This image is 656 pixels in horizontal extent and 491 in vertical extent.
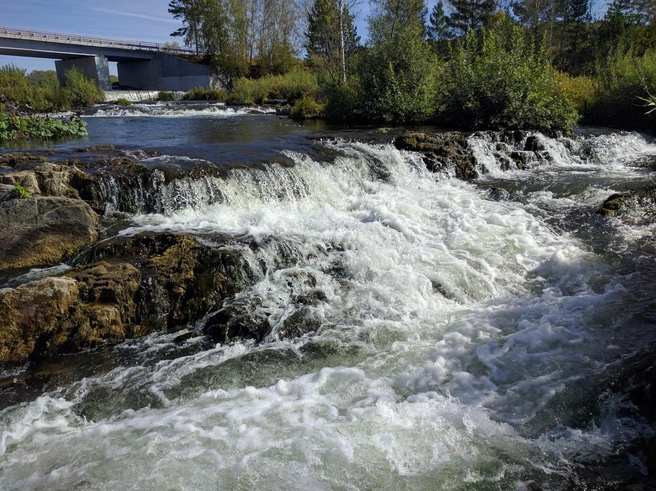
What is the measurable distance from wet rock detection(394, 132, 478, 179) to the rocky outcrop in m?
6.70

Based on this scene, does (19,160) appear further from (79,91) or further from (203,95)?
(203,95)

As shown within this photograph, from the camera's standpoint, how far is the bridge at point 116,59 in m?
38.6

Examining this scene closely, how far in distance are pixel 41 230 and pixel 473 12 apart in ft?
150

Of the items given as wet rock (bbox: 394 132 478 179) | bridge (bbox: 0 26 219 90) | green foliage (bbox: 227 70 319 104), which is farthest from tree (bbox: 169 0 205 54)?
wet rock (bbox: 394 132 478 179)

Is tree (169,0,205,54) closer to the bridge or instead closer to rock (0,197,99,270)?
the bridge

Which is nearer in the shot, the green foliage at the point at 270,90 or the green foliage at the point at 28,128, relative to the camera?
the green foliage at the point at 28,128

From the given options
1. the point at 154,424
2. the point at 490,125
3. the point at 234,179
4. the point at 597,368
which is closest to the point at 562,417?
the point at 597,368

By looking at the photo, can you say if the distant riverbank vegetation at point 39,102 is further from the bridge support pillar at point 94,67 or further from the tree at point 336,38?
the bridge support pillar at point 94,67

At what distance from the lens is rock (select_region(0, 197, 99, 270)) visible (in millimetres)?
5562

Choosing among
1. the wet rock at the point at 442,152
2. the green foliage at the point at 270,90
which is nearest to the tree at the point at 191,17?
the green foliage at the point at 270,90

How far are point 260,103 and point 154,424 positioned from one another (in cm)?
2736

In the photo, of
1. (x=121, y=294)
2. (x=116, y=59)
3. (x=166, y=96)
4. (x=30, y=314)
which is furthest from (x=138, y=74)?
(x=30, y=314)

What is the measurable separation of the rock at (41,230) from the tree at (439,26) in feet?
151

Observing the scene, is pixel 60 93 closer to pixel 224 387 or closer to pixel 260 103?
pixel 260 103
